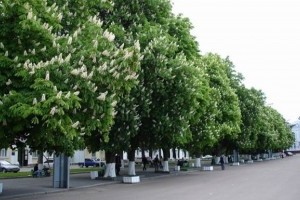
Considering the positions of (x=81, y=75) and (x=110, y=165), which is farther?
(x=110, y=165)

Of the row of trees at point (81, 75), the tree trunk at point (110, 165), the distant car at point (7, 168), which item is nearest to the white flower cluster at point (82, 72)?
the row of trees at point (81, 75)

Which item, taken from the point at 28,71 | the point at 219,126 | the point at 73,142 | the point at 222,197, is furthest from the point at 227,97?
the point at 28,71

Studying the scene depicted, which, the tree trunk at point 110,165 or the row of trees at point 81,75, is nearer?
the row of trees at point 81,75

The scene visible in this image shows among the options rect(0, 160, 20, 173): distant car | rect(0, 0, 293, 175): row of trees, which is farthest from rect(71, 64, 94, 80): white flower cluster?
rect(0, 160, 20, 173): distant car

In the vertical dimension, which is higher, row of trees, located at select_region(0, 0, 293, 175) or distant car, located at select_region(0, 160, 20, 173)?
row of trees, located at select_region(0, 0, 293, 175)

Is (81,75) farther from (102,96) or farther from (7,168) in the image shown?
(7,168)

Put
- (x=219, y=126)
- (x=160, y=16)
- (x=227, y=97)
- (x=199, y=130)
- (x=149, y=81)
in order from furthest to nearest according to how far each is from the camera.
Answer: (x=227, y=97) < (x=219, y=126) < (x=199, y=130) < (x=160, y=16) < (x=149, y=81)

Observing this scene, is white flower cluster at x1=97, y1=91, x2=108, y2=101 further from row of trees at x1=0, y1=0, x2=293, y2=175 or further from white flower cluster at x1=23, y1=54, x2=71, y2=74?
white flower cluster at x1=23, y1=54, x2=71, y2=74

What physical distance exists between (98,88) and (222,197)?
758cm

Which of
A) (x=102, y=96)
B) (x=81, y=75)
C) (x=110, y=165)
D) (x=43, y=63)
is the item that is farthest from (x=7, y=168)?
(x=43, y=63)

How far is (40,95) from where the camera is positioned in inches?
487

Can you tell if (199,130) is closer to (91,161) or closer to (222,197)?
(222,197)

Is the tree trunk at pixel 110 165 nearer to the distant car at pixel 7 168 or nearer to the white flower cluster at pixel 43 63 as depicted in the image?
the white flower cluster at pixel 43 63

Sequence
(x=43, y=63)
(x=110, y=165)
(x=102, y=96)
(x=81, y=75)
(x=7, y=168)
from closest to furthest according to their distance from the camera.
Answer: (x=43, y=63) < (x=81, y=75) < (x=102, y=96) < (x=110, y=165) < (x=7, y=168)
